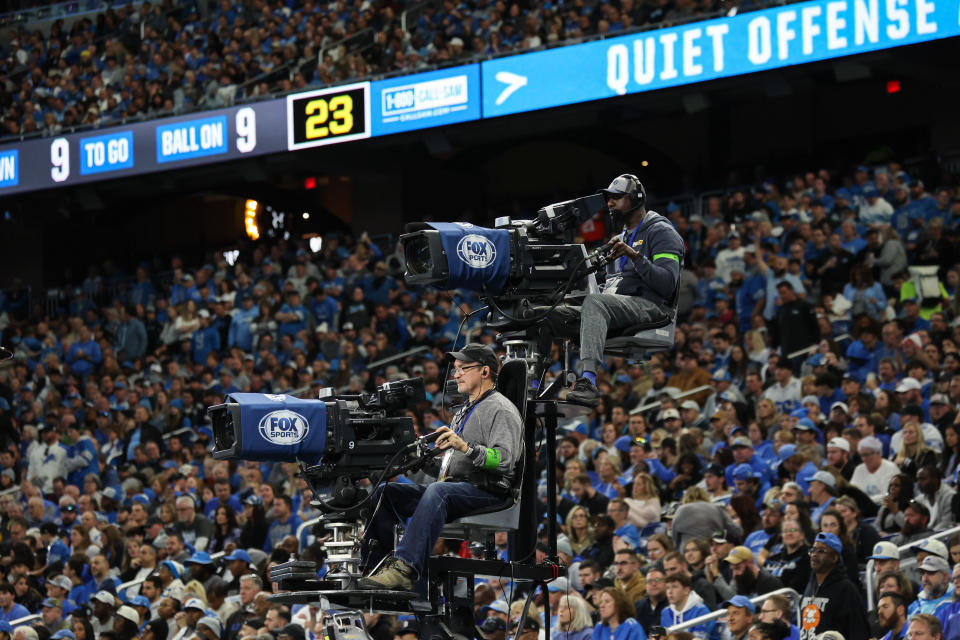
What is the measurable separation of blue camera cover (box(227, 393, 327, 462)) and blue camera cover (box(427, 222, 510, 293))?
799 mm

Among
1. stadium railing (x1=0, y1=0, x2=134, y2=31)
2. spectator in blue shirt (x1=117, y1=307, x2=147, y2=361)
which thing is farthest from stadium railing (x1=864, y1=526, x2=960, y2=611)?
stadium railing (x1=0, y1=0, x2=134, y2=31)

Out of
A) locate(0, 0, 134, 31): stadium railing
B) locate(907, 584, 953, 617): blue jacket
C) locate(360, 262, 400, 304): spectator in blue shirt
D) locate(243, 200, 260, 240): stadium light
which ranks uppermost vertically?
locate(0, 0, 134, 31): stadium railing

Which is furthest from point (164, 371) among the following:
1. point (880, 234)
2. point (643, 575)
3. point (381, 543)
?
point (381, 543)

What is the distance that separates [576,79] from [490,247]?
36.1 feet

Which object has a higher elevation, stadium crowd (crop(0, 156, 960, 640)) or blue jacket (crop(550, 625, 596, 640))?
stadium crowd (crop(0, 156, 960, 640))

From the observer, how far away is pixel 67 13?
2542 cm

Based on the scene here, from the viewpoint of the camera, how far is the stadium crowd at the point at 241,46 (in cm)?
1827

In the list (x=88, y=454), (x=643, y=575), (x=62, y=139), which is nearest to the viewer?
(x=643, y=575)

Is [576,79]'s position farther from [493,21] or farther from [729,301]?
[729,301]

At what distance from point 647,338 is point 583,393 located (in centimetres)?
54

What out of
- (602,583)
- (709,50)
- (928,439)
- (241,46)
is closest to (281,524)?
(602,583)

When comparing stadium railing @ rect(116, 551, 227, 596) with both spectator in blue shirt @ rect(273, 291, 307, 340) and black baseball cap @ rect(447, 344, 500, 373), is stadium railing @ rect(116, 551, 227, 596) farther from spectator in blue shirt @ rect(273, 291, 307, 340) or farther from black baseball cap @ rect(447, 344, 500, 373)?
black baseball cap @ rect(447, 344, 500, 373)

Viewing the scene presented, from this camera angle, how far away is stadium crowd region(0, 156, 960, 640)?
9.18 metres

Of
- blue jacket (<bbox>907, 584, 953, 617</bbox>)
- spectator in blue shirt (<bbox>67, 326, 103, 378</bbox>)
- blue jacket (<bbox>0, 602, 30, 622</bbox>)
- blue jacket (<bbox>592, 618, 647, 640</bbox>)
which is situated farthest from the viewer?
spectator in blue shirt (<bbox>67, 326, 103, 378</bbox>)
